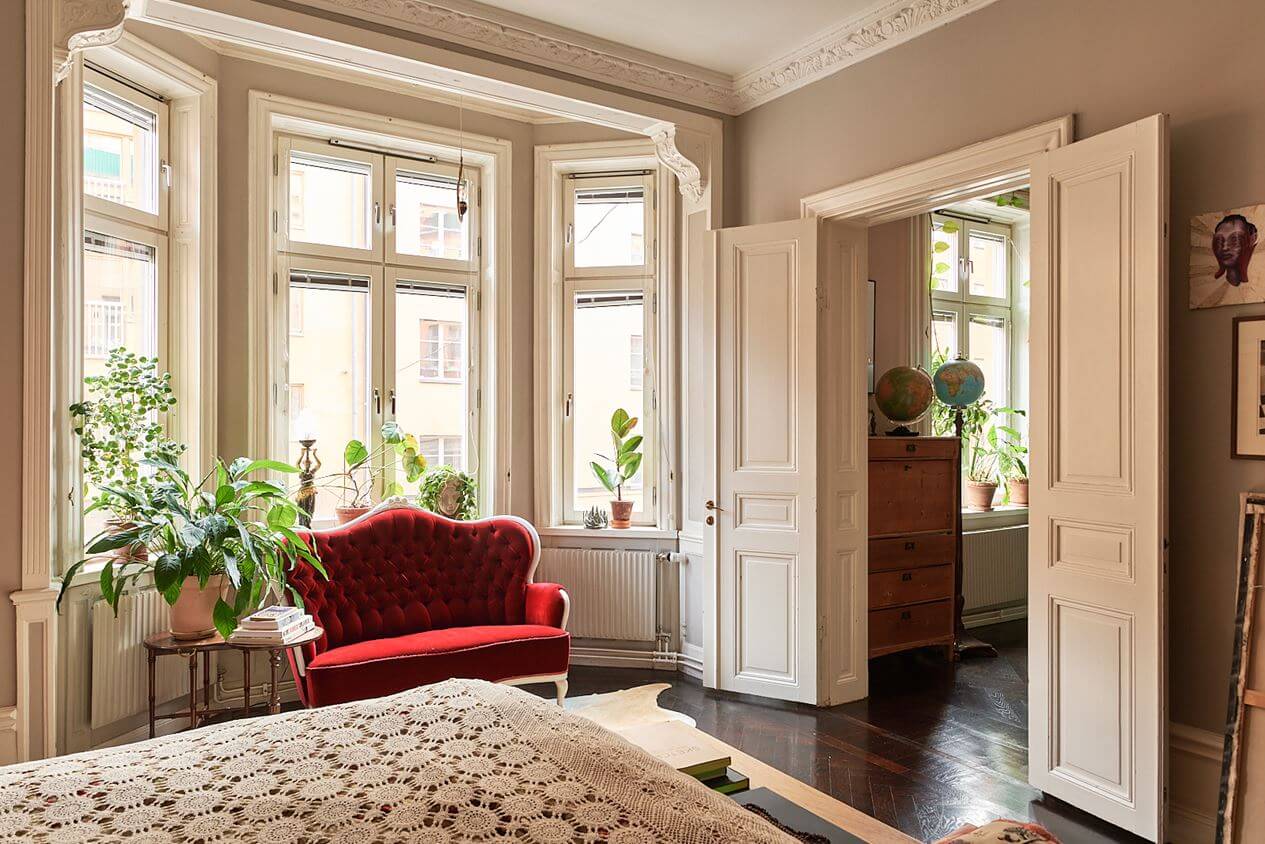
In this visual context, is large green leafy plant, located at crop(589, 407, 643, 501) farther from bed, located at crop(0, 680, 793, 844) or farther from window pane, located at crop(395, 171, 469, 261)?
A: bed, located at crop(0, 680, 793, 844)

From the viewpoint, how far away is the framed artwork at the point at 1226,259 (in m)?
2.68

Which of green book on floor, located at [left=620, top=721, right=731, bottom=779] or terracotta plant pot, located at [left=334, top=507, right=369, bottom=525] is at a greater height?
terracotta plant pot, located at [left=334, top=507, right=369, bottom=525]

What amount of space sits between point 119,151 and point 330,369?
1.42m

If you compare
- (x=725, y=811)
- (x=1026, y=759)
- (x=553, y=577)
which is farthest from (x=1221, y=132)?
(x=553, y=577)

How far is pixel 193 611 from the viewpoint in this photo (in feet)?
11.1

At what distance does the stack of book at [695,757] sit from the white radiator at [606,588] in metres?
2.84

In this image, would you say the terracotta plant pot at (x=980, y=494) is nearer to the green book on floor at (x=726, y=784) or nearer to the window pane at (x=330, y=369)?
the window pane at (x=330, y=369)

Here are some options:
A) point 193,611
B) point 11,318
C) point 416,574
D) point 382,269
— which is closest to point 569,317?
point 382,269

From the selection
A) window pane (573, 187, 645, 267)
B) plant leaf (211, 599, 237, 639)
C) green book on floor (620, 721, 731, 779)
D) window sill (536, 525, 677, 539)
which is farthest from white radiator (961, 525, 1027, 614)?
plant leaf (211, 599, 237, 639)

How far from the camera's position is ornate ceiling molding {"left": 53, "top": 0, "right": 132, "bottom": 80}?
9.85 ft

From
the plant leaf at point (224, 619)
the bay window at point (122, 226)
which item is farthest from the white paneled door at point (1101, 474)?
the bay window at point (122, 226)

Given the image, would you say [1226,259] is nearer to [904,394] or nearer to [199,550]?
[904,394]

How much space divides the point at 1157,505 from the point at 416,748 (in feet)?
8.01

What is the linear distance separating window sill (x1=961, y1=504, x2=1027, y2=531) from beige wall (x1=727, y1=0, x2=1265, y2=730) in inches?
113
